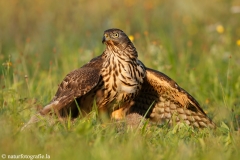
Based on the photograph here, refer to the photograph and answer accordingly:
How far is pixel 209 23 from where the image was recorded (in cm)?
Answer: 1283

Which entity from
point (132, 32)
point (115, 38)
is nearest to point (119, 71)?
point (115, 38)

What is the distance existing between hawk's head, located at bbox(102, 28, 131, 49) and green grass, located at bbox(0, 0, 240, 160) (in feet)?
3.64

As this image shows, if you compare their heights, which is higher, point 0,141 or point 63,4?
point 63,4

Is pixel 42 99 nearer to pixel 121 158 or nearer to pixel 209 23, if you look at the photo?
pixel 121 158

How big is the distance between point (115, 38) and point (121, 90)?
0.66 m

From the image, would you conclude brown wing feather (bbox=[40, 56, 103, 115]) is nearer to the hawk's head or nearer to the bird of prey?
the bird of prey

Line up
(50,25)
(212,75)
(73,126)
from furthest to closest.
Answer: (50,25) → (212,75) → (73,126)

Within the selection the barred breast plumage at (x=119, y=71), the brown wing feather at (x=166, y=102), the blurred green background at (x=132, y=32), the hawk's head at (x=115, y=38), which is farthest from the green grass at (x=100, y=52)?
the hawk's head at (x=115, y=38)

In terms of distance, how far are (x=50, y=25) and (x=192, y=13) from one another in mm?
3133

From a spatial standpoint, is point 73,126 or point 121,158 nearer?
point 121,158

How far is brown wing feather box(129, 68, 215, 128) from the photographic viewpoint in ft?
24.4

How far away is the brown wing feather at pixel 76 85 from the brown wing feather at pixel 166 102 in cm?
80

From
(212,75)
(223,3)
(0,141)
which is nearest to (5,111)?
(0,141)

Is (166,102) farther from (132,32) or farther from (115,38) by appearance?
(132,32)
